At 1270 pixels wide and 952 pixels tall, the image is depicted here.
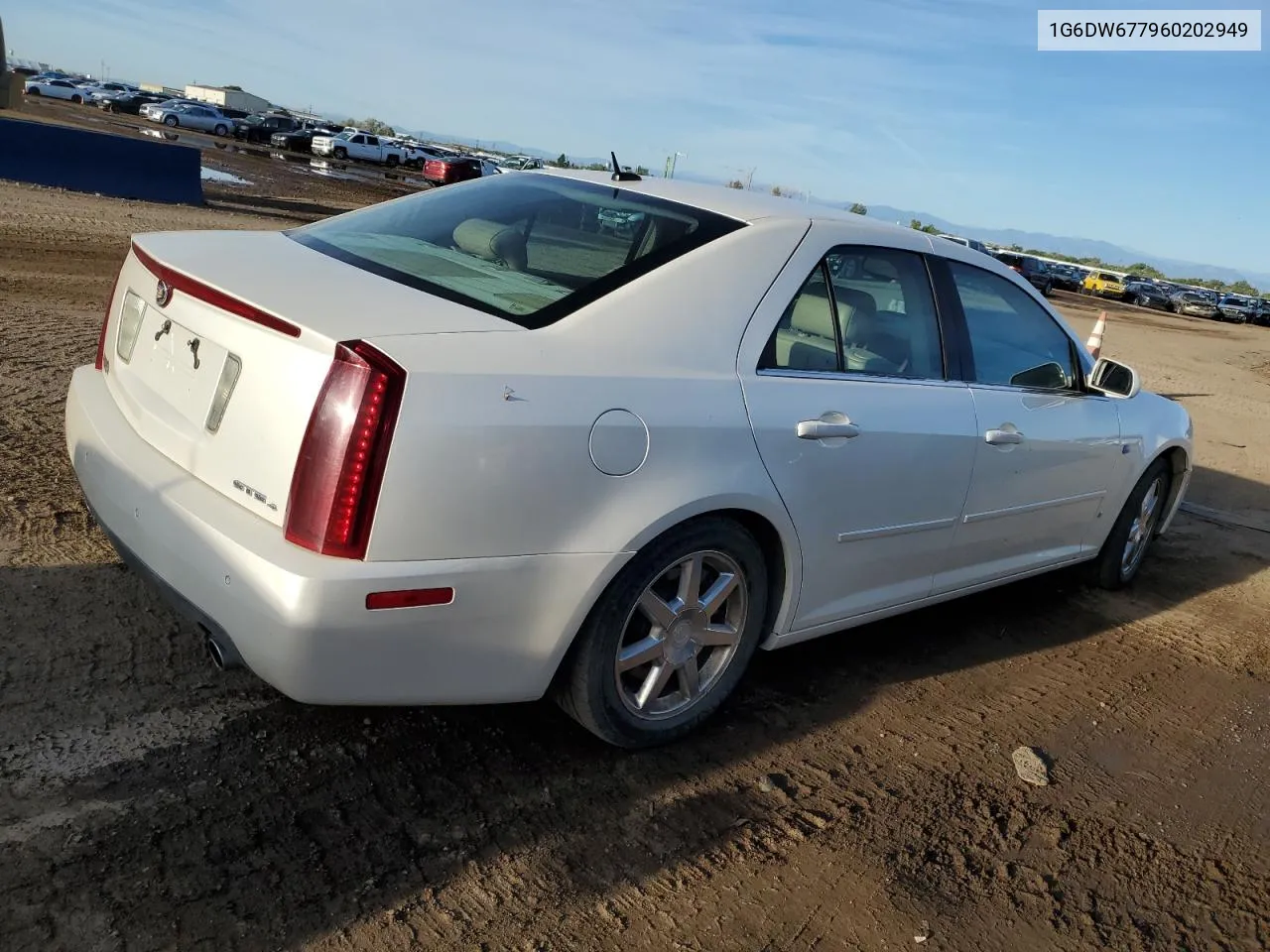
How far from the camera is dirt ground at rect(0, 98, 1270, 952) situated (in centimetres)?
247

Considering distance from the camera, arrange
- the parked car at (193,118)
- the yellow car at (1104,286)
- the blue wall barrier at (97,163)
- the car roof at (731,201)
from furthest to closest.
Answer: the yellow car at (1104,286)
the parked car at (193,118)
the blue wall barrier at (97,163)
the car roof at (731,201)

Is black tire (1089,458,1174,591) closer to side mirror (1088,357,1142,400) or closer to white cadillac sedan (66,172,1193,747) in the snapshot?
side mirror (1088,357,1142,400)

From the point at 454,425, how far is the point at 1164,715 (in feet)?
10.5

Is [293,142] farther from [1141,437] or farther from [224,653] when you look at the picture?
[224,653]

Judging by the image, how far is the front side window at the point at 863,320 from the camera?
341 cm

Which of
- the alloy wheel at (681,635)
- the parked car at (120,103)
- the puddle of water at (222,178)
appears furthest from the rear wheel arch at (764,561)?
the parked car at (120,103)

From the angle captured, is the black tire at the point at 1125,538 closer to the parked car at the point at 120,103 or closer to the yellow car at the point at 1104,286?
the yellow car at the point at 1104,286

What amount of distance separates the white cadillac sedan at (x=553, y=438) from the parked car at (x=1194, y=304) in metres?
54.0

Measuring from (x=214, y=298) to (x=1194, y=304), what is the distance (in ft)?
187

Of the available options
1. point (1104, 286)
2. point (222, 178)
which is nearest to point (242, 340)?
point (222, 178)

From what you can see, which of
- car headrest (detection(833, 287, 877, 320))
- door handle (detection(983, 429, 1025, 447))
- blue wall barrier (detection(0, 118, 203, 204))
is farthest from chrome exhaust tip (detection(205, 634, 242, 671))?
blue wall barrier (detection(0, 118, 203, 204))

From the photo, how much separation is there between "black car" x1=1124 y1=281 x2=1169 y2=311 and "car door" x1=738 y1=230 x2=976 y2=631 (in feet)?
180

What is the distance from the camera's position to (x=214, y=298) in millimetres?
2799

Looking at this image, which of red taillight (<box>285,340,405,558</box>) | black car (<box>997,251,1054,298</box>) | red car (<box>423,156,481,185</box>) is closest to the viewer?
red taillight (<box>285,340,405,558</box>)
